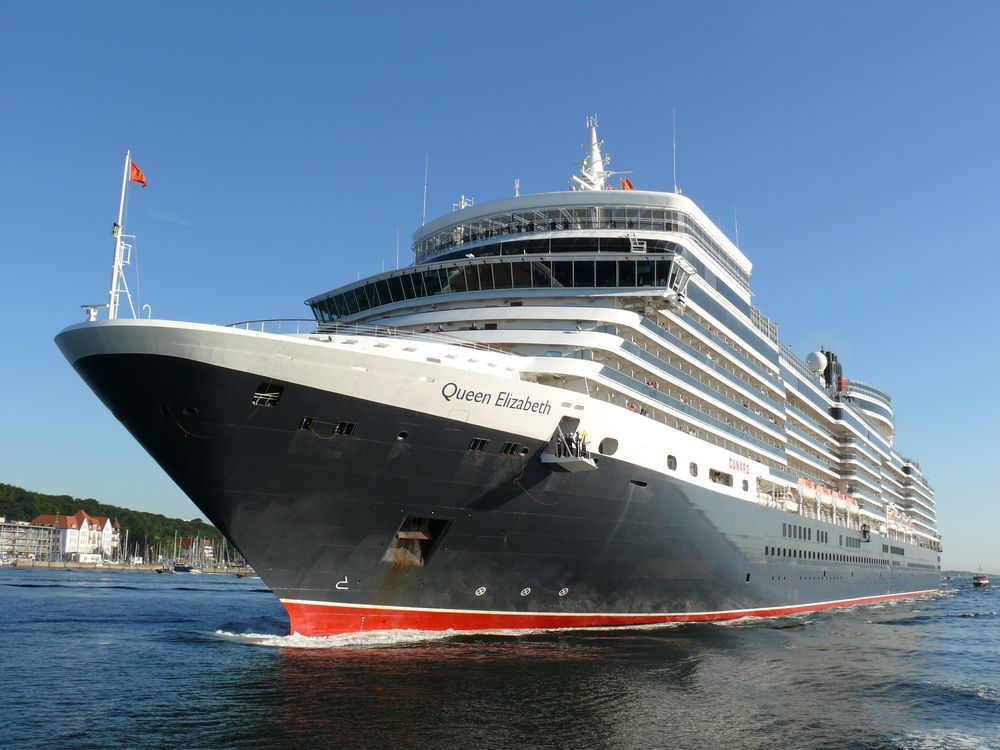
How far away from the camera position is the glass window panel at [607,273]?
77.0 ft

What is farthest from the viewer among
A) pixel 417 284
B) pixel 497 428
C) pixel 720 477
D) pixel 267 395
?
pixel 720 477

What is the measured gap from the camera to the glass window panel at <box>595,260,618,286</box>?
77.0 ft

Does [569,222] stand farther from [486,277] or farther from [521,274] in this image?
[486,277]

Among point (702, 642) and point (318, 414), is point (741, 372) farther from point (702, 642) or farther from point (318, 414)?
point (318, 414)

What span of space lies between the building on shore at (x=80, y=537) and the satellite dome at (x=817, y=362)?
11573 centimetres

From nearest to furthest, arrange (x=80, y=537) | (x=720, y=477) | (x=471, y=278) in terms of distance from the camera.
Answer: (x=471, y=278)
(x=720, y=477)
(x=80, y=537)

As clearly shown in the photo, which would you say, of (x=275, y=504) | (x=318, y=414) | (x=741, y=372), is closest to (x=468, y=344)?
(x=318, y=414)

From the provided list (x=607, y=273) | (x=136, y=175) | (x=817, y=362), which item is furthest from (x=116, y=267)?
(x=817, y=362)

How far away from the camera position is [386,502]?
17391 millimetres

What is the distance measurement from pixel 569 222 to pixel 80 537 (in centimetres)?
12807

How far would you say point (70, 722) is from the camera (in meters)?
12.2

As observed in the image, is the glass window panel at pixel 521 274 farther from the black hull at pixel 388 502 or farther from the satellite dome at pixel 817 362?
the satellite dome at pixel 817 362

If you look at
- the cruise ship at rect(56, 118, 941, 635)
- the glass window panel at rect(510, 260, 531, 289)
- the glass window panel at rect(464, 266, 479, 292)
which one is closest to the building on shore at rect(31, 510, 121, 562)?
the cruise ship at rect(56, 118, 941, 635)

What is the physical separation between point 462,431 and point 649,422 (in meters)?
6.70
